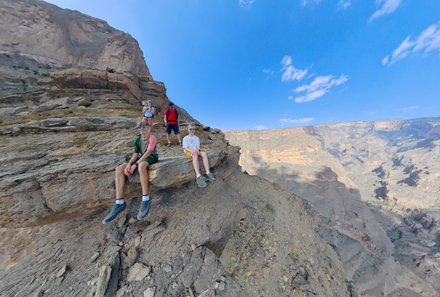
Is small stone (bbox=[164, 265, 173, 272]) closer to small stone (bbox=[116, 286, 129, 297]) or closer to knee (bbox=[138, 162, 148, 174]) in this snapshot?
small stone (bbox=[116, 286, 129, 297])

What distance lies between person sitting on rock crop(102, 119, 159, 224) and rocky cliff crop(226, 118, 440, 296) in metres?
28.7

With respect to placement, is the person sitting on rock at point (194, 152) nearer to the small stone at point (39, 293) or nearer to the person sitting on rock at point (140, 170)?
the person sitting on rock at point (140, 170)

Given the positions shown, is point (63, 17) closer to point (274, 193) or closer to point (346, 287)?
point (274, 193)

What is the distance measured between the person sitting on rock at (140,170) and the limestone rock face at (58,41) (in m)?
24.3

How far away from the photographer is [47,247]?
16.5 feet

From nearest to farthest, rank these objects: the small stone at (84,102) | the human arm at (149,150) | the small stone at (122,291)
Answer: the small stone at (122,291) < the human arm at (149,150) < the small stone at (84,102)

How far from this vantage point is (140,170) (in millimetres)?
4828

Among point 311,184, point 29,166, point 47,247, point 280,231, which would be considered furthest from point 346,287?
point 311,184

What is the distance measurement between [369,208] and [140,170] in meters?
67.8

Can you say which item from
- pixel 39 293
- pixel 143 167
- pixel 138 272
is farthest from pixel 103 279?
pixel 143 167

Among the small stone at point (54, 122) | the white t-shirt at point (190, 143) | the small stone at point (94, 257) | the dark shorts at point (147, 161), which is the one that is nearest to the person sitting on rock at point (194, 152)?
the white t-shirt at point (190, 143)

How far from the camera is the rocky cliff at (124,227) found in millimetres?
4602

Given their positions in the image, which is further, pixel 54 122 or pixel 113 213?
pixel 54 122

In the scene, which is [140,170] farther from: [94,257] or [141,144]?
[94,257]
